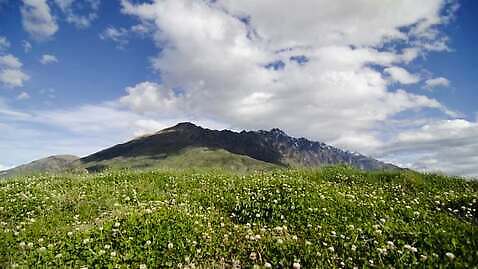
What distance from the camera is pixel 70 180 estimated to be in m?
20.1

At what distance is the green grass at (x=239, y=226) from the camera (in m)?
8.26

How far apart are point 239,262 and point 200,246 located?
4.25 feet

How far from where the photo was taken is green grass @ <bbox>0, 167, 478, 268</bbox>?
826 cm

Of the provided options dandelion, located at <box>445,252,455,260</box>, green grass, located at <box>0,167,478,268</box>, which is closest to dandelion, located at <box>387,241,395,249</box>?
green grass, located at <box>0,167,478,268</box>

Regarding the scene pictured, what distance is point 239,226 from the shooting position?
11.2 meters

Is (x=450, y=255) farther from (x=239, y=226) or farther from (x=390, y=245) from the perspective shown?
(x=239, y=226)

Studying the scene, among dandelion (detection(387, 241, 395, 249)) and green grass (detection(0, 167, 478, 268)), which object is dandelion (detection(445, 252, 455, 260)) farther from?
dandelion (detection(387, 241, 395, 249))

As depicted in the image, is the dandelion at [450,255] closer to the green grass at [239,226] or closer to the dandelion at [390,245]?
the green grass at [239,226]

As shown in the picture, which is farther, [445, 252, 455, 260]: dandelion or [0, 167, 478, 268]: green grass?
[0, 167, 478, 268]: green grass

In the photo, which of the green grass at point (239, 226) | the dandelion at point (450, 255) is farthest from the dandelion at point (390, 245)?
the dandelion at point (450, 255)

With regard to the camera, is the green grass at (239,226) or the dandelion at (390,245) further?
the green grass at (239,226)

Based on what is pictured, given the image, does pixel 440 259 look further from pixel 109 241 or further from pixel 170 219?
pixel 109 241

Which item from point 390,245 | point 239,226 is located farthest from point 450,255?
point 239,226

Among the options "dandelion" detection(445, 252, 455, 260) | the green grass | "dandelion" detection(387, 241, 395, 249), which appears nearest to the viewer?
"dandelion" detection(445, 252, 455, 260)
